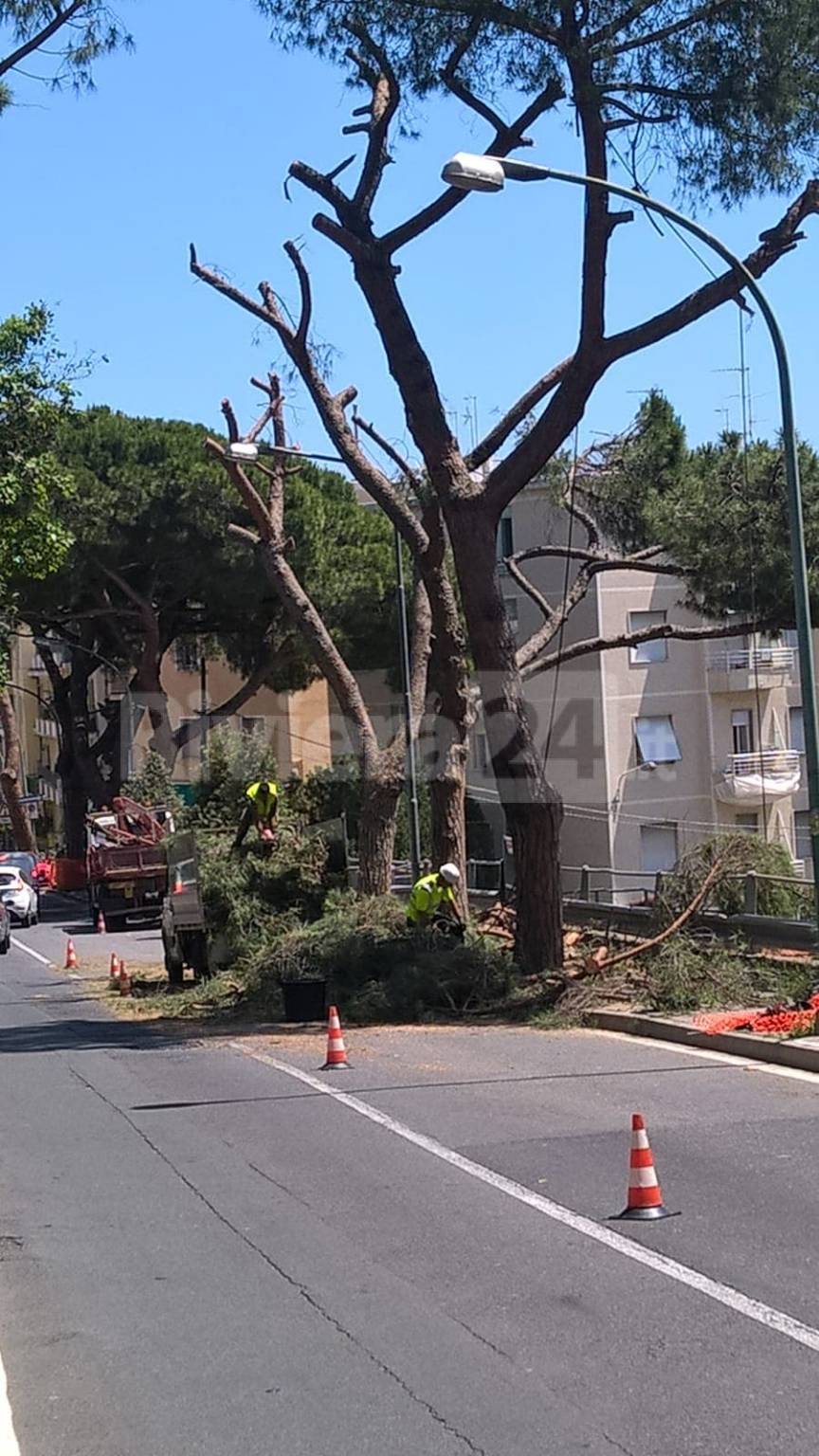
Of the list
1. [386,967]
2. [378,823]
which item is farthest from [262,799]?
[386,967]

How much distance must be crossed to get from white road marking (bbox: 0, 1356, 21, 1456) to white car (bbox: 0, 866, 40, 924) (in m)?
37.6

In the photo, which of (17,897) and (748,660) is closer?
(17,897)

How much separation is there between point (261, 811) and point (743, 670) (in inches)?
947

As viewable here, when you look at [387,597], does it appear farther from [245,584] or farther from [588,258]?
[588,258]

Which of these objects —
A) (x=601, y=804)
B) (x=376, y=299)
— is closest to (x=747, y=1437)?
(x=376, y=299)

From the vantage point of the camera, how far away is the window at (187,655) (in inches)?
A: 2164

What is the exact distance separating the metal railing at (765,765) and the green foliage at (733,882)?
2486 centimetres

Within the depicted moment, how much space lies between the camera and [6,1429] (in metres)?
5.39

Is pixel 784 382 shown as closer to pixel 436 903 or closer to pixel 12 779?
pixel 436 903

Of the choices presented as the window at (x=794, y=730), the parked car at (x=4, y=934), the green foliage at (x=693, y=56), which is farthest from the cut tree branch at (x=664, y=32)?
the window at (x=794, y=730)

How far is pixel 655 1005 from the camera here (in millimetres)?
16547

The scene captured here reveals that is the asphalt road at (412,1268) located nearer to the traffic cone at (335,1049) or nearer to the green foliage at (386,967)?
the traffic cone at (335,1049)

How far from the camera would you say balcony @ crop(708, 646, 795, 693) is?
4378 cm

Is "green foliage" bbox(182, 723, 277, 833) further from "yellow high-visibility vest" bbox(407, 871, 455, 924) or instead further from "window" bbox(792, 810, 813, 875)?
"yellow high-visibility vest" bbox(407, 871, 455, 924)
